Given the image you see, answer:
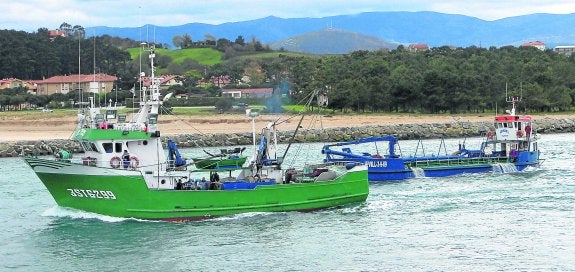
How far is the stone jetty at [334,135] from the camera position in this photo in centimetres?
6906

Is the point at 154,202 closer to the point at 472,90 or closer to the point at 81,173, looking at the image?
the point at 81,173

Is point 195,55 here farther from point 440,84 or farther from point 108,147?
point 108,147

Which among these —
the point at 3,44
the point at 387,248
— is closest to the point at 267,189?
the point at 387,248

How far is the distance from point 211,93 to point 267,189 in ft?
246

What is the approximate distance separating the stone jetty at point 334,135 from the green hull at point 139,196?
32.2 metres

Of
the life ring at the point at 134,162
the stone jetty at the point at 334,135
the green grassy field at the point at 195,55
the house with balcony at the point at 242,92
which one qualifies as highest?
the green grassy field at the point at 195,55

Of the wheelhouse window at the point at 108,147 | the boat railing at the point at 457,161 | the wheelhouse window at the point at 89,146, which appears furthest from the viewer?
the boat railing at the point at 457,161

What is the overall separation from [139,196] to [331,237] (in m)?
7.22

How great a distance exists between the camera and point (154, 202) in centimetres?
3459

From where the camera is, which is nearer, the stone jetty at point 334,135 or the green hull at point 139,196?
the green hull at point 139,196

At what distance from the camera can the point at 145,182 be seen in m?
34.3

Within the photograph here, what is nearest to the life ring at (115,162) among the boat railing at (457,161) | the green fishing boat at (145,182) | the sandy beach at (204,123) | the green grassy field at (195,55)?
the green fishing boat at (145,182)

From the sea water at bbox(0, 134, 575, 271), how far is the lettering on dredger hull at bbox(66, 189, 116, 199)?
2.78ft

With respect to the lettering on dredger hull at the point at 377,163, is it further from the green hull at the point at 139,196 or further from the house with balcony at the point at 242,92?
the house with balcony at the point at 242,92
